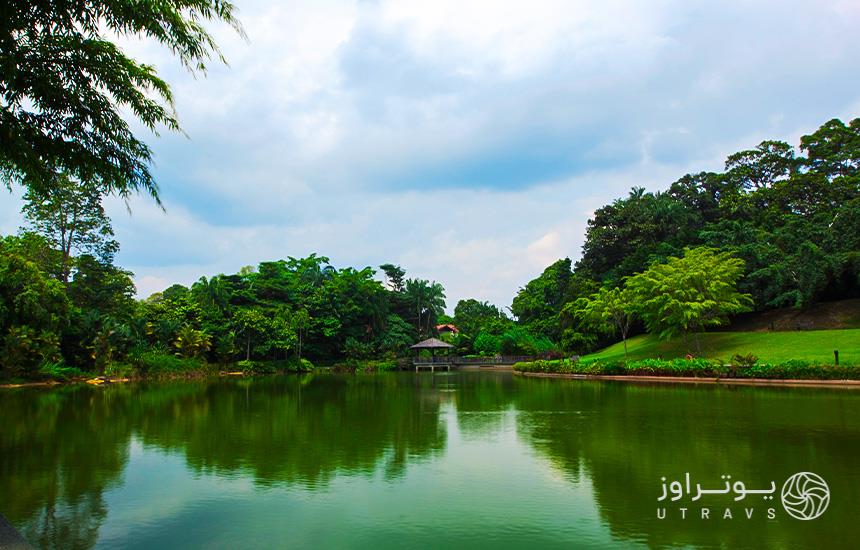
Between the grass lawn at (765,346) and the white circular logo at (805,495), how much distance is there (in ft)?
65.2

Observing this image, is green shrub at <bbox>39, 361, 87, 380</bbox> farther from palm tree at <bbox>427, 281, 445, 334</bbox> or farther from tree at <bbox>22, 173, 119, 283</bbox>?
palm tree at <bbox>427, 281, 445, 334</bbox>

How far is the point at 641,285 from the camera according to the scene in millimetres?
35594

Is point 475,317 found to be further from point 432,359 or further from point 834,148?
point 834,148

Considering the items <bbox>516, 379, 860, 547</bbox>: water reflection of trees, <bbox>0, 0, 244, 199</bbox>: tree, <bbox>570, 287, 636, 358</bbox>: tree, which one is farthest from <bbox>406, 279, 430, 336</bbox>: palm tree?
<bbox>0, 0, 244, 199</bbox>: tree

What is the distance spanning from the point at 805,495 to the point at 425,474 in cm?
560

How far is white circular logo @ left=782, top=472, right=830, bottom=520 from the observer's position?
22.8ft

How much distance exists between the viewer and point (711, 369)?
86.5 ft

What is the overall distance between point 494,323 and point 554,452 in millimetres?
48024

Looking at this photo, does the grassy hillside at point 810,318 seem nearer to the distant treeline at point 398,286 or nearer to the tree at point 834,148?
the distant treeline at point 398,286

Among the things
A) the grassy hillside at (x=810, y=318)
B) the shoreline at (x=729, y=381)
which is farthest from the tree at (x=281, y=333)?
the grassy hillside at (x=810, y=318)

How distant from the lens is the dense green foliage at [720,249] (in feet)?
108

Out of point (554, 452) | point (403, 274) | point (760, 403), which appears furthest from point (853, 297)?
point (403, 274)

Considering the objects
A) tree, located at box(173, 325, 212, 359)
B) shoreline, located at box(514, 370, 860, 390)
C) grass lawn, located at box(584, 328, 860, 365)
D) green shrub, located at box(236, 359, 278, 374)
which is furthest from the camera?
green shrub, located at box(236, 359, 278, 374)

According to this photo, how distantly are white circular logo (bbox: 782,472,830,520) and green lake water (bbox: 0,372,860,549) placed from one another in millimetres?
140
